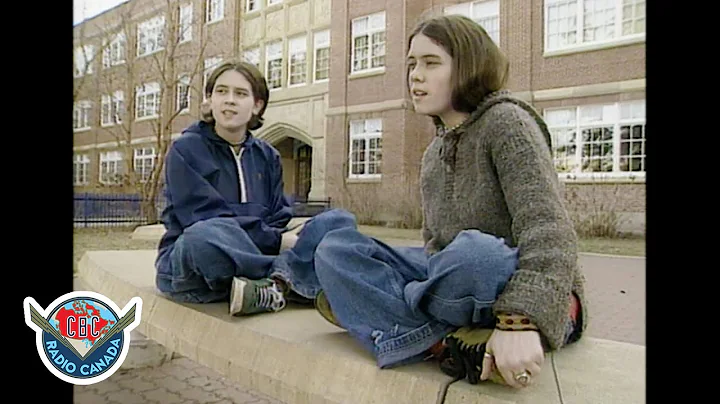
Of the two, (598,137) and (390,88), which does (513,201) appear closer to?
(598,137)

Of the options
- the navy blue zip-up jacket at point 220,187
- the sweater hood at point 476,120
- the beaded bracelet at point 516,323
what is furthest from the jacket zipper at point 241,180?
the beaded bracelet at point 516,323

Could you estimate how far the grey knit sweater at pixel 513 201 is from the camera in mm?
340

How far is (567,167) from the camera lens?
524 mm

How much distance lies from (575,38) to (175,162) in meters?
0.51

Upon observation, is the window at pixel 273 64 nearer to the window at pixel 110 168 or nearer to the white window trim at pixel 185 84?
the white window trim at pixel 185 84

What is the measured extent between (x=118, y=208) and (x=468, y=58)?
659mm

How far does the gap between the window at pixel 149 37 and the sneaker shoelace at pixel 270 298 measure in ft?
1.67

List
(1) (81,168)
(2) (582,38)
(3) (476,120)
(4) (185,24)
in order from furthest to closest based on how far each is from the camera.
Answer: (4) (185,24) < (1) (81,168) < (2) (582,38) < (3) (476,120)

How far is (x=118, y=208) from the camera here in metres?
0.85

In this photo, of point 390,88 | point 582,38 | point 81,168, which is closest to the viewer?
point 582,38

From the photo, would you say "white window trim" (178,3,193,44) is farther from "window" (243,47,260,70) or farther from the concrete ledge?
the concrete ledge

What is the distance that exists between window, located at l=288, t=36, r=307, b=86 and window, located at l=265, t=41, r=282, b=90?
2 cm

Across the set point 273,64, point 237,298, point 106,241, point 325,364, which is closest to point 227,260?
point 237,298
